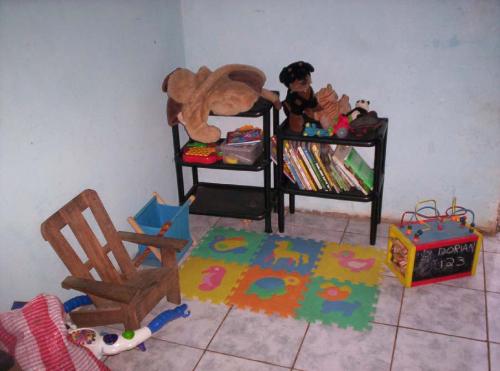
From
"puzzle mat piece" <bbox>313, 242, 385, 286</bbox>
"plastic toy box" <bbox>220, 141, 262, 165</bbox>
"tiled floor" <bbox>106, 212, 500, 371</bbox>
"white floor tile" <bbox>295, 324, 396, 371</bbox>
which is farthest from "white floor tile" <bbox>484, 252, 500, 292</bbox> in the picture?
"plastic toy box" <bbox>220, 141, 262, 165</bbox>

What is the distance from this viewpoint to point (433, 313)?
288 centimetres

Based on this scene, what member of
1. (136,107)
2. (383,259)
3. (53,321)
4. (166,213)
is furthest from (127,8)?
(383,259)

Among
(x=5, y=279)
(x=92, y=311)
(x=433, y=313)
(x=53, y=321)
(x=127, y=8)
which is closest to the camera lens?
(x=53, y=321)

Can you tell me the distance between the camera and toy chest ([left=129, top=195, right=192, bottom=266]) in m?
3.29

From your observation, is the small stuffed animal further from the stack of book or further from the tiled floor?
the tiled floor

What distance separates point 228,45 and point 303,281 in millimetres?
1840

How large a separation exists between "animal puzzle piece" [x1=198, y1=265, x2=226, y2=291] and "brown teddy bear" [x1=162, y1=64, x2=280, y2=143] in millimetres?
900

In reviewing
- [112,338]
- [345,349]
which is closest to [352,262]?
[345,349]

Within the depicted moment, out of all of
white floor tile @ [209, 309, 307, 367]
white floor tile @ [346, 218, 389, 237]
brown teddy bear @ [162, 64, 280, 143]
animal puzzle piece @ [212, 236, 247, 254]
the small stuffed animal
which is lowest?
white floor tile @ [209, 309, 307, 367]

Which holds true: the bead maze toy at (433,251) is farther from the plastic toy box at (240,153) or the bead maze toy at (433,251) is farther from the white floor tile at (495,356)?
the plastic toy box at (240,153)

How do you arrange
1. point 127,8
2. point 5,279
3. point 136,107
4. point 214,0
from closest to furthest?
point 5,279, point 127,8, point 136,107, point 214,0

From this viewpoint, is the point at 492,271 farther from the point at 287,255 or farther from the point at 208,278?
the point at 208,278

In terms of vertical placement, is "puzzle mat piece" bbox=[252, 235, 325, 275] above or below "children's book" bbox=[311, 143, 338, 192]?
below

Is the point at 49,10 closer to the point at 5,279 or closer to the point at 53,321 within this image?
the point at 5,279
